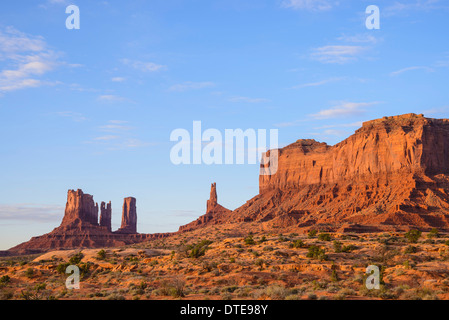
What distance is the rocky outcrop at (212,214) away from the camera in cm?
16100

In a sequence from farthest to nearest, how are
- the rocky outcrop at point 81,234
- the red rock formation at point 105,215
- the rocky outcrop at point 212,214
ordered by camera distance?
the red rock formation at point 105,215, the rocky outcrop at point 212,214, the rocky outcrop at point 81,234

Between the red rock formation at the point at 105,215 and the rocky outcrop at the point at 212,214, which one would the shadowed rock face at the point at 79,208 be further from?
the rocky outcrop at the point at 212,214

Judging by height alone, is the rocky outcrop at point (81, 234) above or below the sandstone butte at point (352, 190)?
below

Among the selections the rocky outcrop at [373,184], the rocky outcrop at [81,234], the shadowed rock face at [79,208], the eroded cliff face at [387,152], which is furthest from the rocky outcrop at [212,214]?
the shadowed rock face at [79,208]

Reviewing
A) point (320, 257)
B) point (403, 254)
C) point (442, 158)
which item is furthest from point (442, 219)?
point (320, 257)

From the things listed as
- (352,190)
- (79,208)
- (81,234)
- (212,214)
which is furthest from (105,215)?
(352,190)

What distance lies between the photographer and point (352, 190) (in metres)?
116

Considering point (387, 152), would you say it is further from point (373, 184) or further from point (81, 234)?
point (81, 234)

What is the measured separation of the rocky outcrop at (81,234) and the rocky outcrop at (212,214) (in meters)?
13.1

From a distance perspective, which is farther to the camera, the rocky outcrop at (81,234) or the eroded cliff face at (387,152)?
the rocky outcrop at (81,234)

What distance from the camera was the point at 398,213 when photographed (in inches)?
3474

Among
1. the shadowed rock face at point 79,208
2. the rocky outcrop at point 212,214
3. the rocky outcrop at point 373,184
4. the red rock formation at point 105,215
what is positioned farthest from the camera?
the red rock formation at point 105,215

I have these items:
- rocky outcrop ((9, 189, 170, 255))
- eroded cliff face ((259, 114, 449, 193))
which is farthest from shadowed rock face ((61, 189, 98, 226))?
eroded cliff face ((259, 114, 449, 193))

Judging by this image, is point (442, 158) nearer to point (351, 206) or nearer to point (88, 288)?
point (351, 206)
